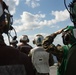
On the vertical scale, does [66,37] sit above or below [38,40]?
above

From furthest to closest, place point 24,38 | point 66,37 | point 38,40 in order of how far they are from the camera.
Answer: point 24,38 < point 38,40 < point 66,37

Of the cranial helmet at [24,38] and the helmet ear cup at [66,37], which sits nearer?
the helmet ear cup at [66,37]

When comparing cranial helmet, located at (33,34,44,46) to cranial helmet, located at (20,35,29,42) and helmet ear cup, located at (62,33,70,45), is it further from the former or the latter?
helmet ear cup, located at (62,33,70,45)

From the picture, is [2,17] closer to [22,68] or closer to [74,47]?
[22,68]

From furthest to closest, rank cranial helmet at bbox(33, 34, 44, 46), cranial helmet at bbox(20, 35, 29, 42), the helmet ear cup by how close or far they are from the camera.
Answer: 1. cranial helmet at bbox(20, 35, 29, 42)
2. cranial helmet at bbox(33, 34, 44, 46)
3. the helmet ear cup

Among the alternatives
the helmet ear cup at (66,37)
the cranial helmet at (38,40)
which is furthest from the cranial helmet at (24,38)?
the helmet ear cup at (66,37)

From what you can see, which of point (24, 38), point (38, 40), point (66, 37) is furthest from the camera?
point (24, 38)

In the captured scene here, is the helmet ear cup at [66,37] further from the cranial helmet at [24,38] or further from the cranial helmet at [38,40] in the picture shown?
the cranial helmet at [24,38]

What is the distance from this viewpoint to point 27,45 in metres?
9.92

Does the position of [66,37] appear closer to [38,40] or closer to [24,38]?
[38,40]

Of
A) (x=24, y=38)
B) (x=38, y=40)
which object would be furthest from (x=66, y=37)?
(x=24, y=38)

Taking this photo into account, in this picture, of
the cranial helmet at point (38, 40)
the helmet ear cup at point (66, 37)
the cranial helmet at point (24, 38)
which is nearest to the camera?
the helmet ear cup at point (66, 37)

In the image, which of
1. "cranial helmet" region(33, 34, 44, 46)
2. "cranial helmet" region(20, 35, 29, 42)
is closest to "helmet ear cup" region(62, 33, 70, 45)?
"cranial helmet" region(33, 34, 44, 46)

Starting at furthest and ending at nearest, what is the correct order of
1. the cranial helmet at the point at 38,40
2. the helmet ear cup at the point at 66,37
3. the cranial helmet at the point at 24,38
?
the cranial helmet at the point at 24,38, the cranial helmet at the point at 38,40, the helmet ear cup at the point at 66,37
